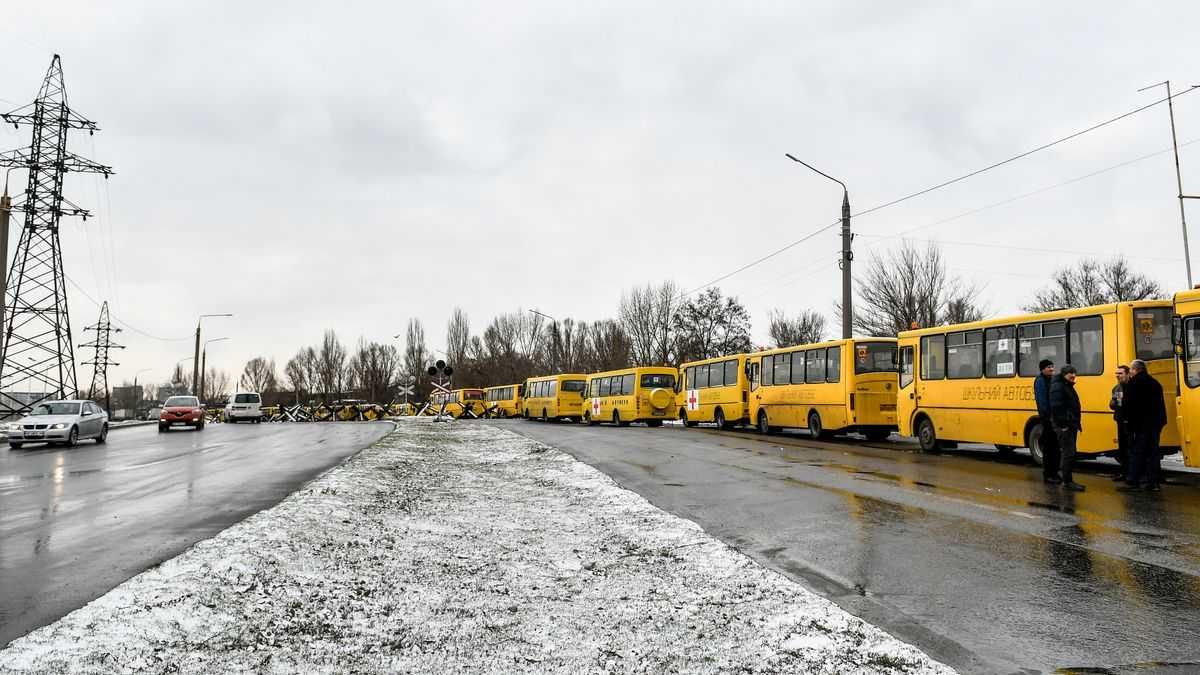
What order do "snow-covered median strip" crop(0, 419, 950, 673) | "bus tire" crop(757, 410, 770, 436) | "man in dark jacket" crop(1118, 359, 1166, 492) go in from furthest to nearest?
1. "bus tire" crop(757, 410, 770, 436)
2. "man in dark jacket" crop(1118, 359, 1166, 492)
3. "snow-covered median strip" crop(0, 419, 950, 673)

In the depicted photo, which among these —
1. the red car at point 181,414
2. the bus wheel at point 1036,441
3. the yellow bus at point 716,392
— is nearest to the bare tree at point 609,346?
the yellow bus at point 716,392

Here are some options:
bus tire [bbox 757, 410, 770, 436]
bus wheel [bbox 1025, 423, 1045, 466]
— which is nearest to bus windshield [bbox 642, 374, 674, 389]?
bus tire [bbox 757, 410, 770, 436]

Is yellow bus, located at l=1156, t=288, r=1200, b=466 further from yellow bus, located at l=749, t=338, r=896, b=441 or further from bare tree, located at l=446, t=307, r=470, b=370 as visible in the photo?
bare tree, located at l=446, t=307, r=470, b=370

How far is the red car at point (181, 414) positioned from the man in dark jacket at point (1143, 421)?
3878 cm

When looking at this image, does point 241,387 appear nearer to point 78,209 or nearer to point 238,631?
point 78,209

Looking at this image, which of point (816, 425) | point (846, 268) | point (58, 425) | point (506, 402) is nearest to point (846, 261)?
point (846, 268)

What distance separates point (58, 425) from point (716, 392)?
76.3 feet

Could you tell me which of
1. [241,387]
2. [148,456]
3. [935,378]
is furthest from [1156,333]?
[241,387]

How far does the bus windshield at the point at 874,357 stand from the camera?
23156 mm

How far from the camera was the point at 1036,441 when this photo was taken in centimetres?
1512

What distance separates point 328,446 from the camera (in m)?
23.0

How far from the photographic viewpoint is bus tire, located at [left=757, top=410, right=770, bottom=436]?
28.5 meters

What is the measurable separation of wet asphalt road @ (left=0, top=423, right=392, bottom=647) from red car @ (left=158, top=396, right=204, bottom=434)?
18043mm

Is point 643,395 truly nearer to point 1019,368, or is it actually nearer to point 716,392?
point 716,392
